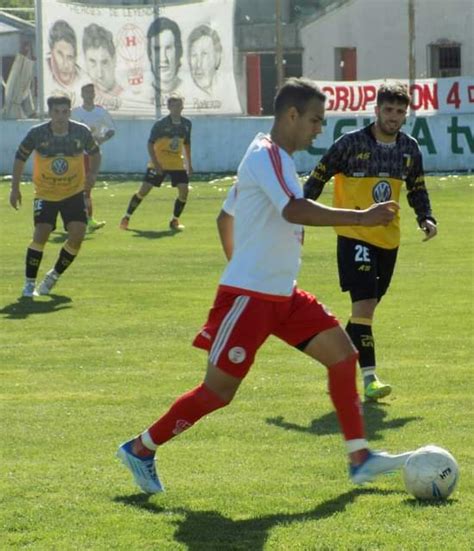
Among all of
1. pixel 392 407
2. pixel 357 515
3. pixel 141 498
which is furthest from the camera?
pixel 392 407

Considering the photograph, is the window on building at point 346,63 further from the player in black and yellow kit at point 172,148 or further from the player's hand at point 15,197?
the player's hand at point 15,197

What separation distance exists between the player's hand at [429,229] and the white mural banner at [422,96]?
23.2 m

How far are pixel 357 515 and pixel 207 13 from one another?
30.5 meters

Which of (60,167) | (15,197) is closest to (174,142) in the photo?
(60,167)

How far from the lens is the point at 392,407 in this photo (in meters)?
9.30

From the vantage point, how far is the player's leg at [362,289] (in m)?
9.57

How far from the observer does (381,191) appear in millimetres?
9656

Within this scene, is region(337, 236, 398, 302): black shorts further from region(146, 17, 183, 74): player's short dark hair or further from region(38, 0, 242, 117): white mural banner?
region(146, 17, 183, 74): player's short dark hair

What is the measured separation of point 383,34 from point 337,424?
3945 centimetres

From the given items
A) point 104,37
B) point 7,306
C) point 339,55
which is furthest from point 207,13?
point 7,306

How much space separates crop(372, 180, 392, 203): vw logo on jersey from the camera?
31.6ft

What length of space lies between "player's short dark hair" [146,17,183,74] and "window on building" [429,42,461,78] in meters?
13.4

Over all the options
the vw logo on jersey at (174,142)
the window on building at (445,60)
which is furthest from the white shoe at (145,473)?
the window on building at (445,60)

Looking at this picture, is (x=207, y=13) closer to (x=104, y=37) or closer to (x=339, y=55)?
(x=104, y=37)
